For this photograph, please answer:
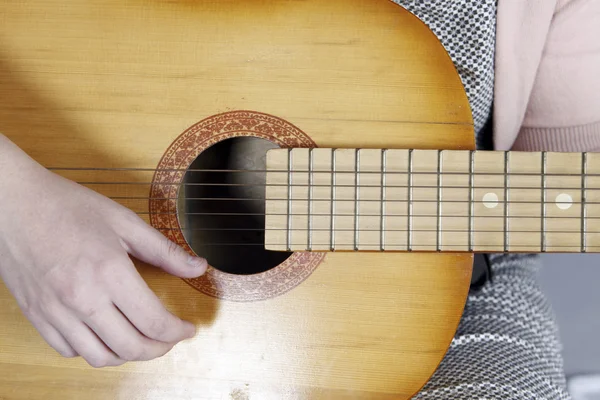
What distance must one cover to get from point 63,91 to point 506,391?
2.39ft

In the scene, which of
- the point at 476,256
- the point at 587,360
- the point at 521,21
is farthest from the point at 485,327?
the point at 587,360

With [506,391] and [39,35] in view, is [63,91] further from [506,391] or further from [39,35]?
[506,391]

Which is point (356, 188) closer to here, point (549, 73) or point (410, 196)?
point (410, 196)

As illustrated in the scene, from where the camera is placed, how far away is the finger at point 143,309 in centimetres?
60

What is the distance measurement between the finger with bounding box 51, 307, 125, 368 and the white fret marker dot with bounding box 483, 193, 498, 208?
0.49 m

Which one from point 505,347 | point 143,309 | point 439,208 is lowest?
point 505,347

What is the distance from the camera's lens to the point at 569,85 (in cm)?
80

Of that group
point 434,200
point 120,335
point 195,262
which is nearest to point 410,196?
point 434,200

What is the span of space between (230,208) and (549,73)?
53 centimetres

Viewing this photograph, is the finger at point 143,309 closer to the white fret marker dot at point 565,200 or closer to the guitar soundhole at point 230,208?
the guitar soundhole at point 230,208

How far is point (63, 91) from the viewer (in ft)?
2.30

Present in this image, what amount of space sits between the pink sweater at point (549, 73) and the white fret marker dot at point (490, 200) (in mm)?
201

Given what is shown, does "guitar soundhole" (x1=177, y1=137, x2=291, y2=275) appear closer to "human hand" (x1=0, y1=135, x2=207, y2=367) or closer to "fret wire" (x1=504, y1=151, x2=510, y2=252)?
"human hand" (x1=0, y1=135, x2=207, y2=367)

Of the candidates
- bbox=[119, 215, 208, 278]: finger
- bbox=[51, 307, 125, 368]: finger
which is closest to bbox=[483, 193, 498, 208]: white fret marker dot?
bbox=[119, 215, 208, 278]: finger
